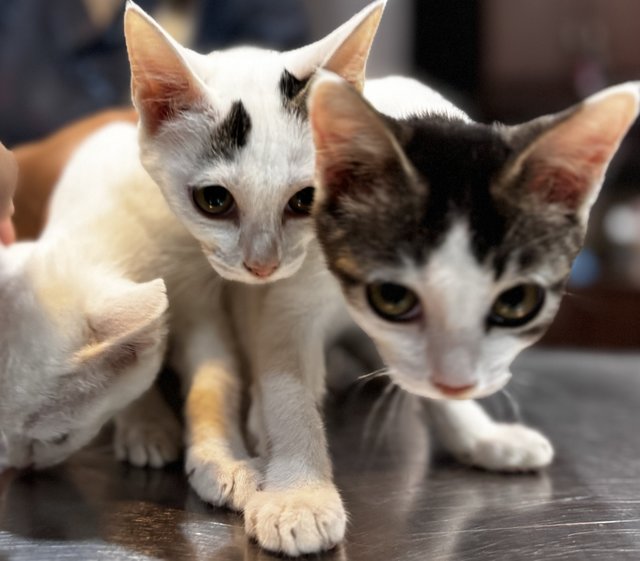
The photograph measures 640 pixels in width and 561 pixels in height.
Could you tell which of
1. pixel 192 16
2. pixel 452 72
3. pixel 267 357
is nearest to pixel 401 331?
pixel 267 357

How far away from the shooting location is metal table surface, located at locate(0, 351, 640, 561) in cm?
72

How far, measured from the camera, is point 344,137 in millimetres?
712

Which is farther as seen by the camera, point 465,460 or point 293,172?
point 465,460

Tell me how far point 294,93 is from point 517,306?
15.2 inches

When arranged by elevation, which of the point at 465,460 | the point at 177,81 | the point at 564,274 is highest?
the point at 177,81

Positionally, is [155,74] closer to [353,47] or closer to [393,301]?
[353,47]

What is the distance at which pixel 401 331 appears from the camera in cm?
71

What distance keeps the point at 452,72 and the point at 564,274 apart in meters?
1.93

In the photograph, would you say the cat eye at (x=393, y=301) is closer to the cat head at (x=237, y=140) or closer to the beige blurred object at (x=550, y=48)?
the cat head at (x=237, y=140)

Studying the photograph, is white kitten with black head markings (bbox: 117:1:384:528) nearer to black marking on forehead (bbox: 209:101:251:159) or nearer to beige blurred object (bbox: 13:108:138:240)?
black marking on forehead (bbox: 209:101:251:159)

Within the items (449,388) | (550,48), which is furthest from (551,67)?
(449,388)

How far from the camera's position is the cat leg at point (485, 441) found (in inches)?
37.4

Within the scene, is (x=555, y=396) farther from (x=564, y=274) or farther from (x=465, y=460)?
(x=564, y=274)

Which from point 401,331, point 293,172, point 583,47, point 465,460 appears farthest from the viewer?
point 583,47
